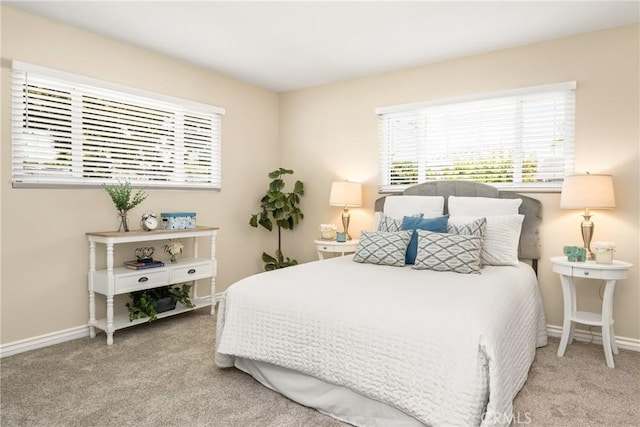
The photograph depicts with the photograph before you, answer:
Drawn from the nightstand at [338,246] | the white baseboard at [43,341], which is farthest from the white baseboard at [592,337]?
the white baseboard at [43,341]

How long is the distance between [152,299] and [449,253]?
2.56m

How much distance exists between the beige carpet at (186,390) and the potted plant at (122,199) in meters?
1.01

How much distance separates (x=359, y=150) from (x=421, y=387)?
318cm

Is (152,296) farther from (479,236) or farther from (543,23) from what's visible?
(543,23)

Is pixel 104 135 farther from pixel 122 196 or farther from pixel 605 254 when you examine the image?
pixel 605 254

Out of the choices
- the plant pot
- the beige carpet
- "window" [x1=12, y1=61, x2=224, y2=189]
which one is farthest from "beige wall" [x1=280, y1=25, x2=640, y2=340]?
the plant pot

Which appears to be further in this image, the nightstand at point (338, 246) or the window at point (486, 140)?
the nightstand at point (338, 246)

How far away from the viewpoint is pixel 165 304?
363 cm

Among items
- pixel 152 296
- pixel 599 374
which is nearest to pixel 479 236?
pixel 599 374

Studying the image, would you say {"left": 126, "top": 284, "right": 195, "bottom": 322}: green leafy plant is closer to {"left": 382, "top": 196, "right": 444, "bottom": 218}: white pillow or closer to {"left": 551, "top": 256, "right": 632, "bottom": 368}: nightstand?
{"left": 382, "top": 196, "right": 444, "bottom": 218}: white pillow

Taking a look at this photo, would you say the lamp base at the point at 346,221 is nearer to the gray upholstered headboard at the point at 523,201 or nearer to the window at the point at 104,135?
the gray upholstered headboard at the point at 523,201

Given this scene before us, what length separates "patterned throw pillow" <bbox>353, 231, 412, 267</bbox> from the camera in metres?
3.11

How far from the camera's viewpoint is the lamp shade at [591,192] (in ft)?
9.70

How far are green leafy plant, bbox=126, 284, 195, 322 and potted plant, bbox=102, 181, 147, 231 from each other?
62 cm
